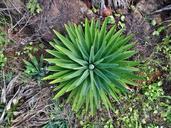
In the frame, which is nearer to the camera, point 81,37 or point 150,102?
point 81,37

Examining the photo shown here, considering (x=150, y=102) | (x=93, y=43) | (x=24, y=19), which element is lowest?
(x=150, y=102)

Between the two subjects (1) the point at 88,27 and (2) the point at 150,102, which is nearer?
(1) the point at 88,27

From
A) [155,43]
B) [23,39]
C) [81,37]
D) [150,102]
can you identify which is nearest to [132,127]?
[150,102]

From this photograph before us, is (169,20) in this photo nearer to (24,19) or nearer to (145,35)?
(145,35)

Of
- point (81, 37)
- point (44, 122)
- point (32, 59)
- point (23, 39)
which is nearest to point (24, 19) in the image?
point (23, 39)

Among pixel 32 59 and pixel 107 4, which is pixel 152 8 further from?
pixel 32 59

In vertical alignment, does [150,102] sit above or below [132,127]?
above
